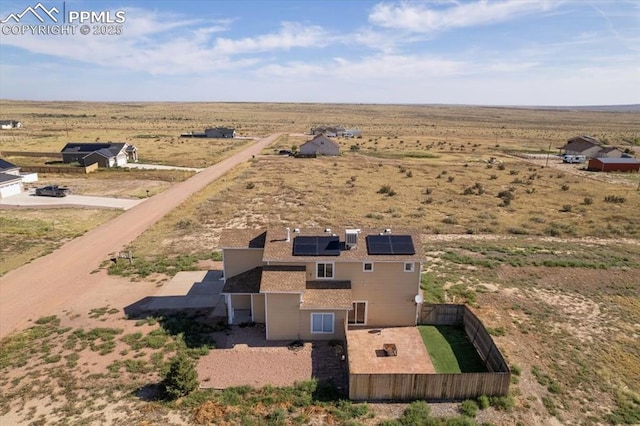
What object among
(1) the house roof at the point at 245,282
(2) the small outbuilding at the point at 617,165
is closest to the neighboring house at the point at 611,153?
(2) the small outbuilding at the point at 617,165

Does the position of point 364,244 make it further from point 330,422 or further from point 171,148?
point 171,148

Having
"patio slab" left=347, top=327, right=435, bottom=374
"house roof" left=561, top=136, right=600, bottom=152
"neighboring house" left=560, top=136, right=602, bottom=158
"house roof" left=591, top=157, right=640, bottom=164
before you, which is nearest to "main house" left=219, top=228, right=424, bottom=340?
"patio slab" left=347, top=327, right=435, bottom=374

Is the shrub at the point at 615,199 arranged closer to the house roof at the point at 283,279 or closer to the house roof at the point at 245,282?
the house roof at the point at 283,279

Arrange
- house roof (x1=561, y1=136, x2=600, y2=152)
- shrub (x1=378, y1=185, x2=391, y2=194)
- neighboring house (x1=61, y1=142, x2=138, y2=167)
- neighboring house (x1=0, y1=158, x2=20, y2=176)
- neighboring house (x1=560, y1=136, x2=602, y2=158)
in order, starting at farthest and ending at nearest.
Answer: house roof (x1=561, y1=136, x2=600, y2=152) < neighboring house (x1=560, y1=136, x2=602, y2=158) < neighboring house (x1=61, y1=142, x2=138, y2=167) < shrub (x1=378, y1=185, x2=391, y2=194) < neighboring house (x1=0, y1=158, x2=20, y2=176)

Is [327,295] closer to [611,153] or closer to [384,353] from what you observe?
[384,353]

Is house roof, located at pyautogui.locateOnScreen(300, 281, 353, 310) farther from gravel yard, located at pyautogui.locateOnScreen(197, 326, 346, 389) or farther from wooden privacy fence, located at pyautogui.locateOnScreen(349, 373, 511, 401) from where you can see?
wooden privacy fence, located at pyautogui.locateOnScreen(349, 373, 511, 401)

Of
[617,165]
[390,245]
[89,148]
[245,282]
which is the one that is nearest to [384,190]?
[390,245]
